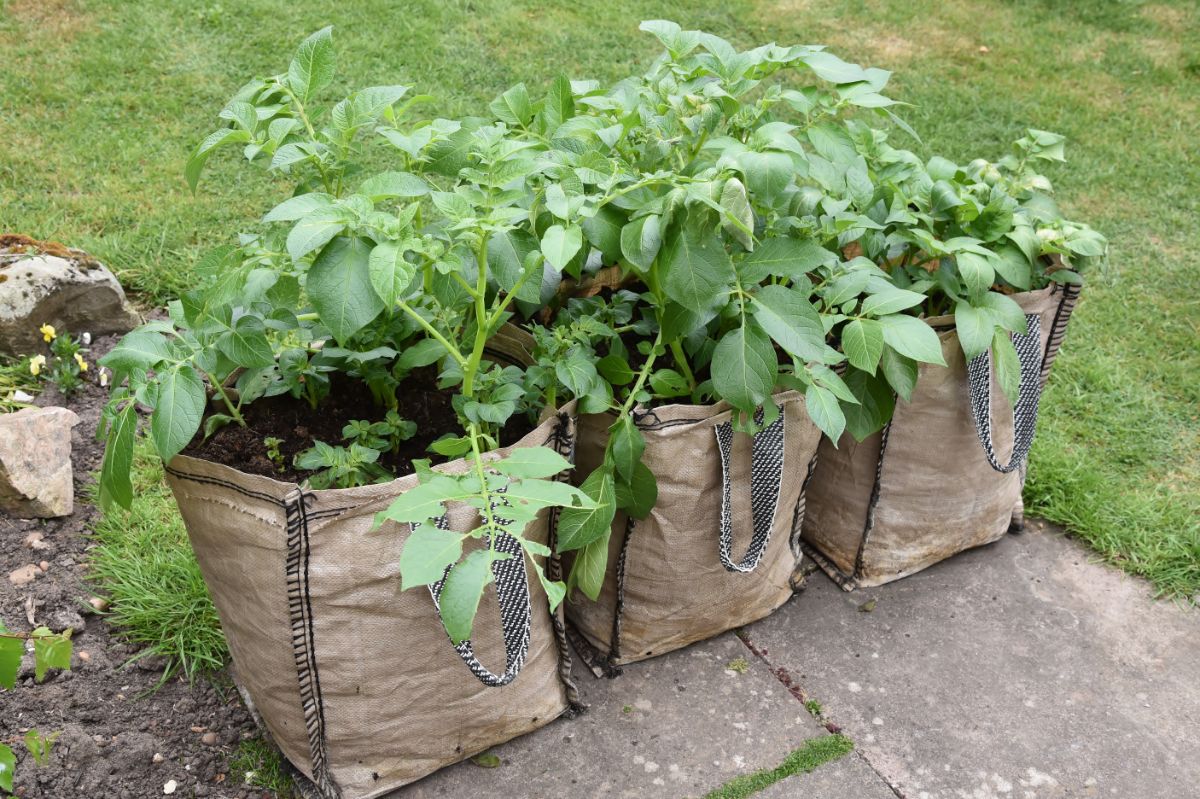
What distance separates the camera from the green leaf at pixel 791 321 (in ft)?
5.64

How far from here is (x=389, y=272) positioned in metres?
1.45

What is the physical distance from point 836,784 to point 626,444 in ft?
2.52

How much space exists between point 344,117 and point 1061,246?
1406mm

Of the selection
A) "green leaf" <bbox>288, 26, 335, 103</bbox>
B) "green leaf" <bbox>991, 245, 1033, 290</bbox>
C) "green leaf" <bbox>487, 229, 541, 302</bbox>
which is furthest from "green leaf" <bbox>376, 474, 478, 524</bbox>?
"green leaf" <bbox>991, 245, 1033, 290</bbox>

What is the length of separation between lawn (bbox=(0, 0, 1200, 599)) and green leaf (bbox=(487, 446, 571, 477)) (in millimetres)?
1625

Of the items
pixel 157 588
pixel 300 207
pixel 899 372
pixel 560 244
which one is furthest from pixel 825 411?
pixel 157 588

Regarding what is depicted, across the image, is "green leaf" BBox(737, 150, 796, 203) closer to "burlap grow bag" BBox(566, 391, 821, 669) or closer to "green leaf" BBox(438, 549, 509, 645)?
"burlap grow bag" BBox(566, 391, 821, 669)

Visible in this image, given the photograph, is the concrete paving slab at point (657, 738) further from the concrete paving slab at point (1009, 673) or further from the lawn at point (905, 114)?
the lawn at point (905, 114)

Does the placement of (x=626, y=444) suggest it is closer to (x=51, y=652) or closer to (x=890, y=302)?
(x=890, y=302)

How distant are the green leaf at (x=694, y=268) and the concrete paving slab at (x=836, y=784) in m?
0.93

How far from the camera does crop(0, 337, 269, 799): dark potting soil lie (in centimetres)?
189

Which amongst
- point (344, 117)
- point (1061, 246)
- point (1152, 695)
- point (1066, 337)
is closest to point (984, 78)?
point (1066, 337)

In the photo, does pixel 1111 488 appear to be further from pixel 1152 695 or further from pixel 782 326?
pixel 782 326

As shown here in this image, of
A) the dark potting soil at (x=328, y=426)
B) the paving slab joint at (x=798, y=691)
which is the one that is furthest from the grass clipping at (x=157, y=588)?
the paving slab joint at (x=798, y=691)
